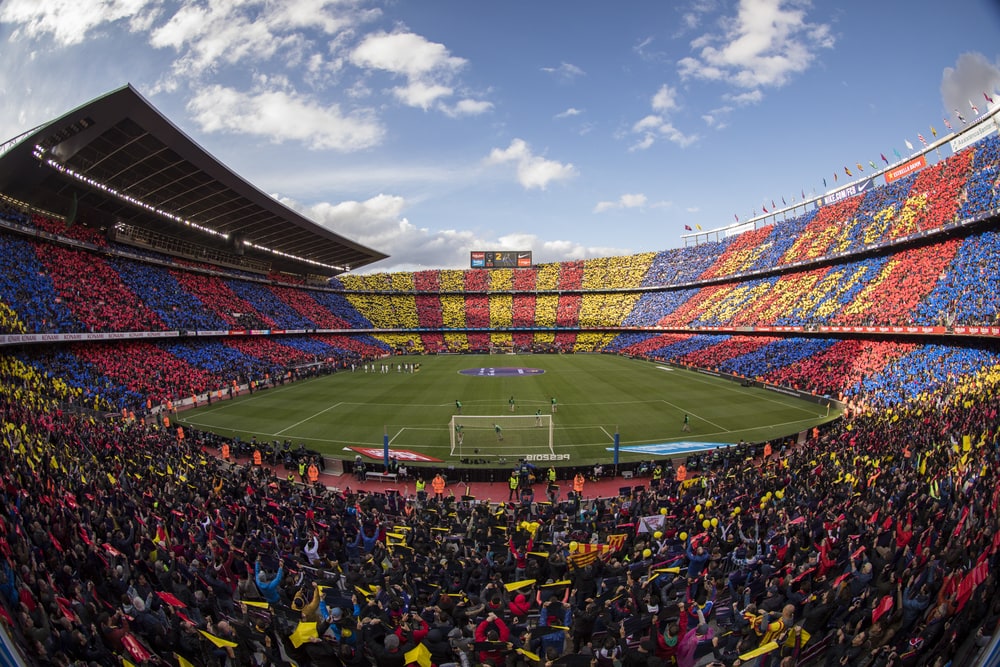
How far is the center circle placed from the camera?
167 ft

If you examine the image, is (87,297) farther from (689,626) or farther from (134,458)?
(689,626)

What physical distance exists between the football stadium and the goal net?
27cm

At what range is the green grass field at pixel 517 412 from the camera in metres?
25.8

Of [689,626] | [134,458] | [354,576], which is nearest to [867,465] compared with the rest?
[689,626]

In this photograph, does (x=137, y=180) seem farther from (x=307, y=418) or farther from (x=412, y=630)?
(x=412, y=630)

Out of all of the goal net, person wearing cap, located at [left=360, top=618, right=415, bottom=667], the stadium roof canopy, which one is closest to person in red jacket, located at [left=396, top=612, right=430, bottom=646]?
person wearing cap, located at [left=360, top=618, right=415, bottom=667]

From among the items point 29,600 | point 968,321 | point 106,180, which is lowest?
point 29,600

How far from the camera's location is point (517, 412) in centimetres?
3272

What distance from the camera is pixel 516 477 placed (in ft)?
61.7

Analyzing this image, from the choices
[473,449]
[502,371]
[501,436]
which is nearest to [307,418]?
[473,449]

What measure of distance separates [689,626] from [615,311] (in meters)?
78.7

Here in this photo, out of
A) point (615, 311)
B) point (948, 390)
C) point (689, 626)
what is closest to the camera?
point (689, 626)

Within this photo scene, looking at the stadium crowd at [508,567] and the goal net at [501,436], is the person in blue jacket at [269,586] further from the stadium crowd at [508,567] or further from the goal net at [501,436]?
the goal net at [501,436]

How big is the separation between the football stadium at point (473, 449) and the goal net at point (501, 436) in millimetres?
274
